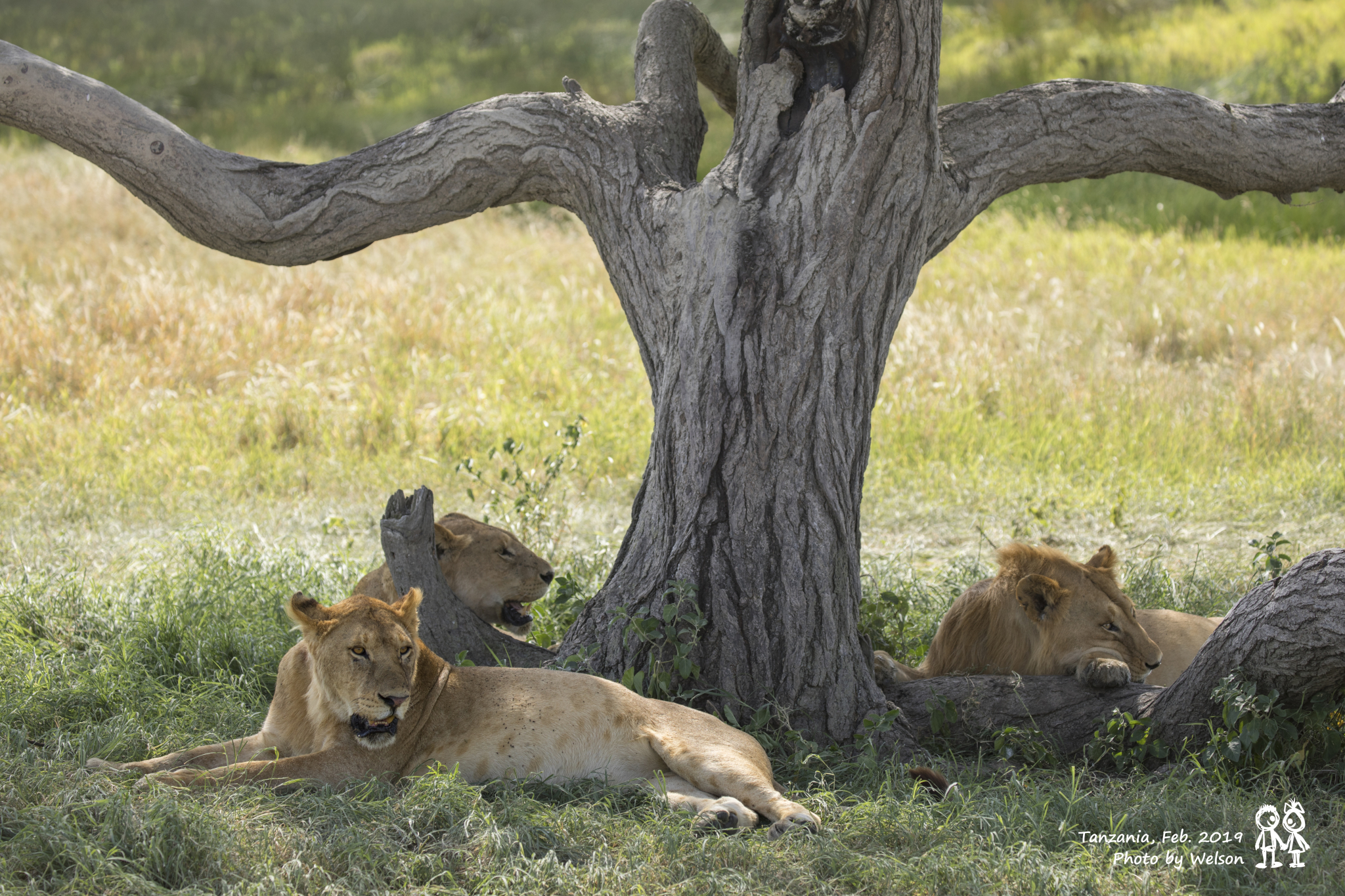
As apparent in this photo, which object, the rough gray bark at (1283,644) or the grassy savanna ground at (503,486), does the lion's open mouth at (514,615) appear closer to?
the grassy savanna ground at (503,486)

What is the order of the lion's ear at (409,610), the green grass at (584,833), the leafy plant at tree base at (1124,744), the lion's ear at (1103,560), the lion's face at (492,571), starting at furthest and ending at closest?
the lion's face at (492,571), the lion's ear at (1103,560), the leafy plant at tree base at (1124,744), the lion's ear at (409,610), the green grass at (584,833)

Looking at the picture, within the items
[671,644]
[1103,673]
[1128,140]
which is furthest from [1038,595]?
[1128,140]

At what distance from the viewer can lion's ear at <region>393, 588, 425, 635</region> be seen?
150 inches

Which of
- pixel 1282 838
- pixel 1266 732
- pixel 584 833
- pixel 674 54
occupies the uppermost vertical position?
pixel 674 54

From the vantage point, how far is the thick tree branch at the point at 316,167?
15.4 feet

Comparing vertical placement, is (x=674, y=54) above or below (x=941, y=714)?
above

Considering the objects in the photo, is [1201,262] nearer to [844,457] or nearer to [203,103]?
[844,457]

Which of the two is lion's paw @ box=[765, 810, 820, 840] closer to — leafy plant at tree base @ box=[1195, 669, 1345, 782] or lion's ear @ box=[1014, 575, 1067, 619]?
leafy plant at tree base @ box=[1195, 669, 1345, 782]

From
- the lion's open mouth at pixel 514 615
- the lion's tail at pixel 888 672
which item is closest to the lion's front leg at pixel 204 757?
the lion's open mouth at pixel 514 615

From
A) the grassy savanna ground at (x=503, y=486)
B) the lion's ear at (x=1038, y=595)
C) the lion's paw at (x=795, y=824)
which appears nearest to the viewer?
the grassy savanna ground at (x=503, y=486)

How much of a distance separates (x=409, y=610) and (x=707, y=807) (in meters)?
1.15

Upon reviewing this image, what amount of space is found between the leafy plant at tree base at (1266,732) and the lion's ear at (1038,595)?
80cm

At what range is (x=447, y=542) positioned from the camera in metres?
5.00

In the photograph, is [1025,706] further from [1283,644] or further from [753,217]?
[753,217]
